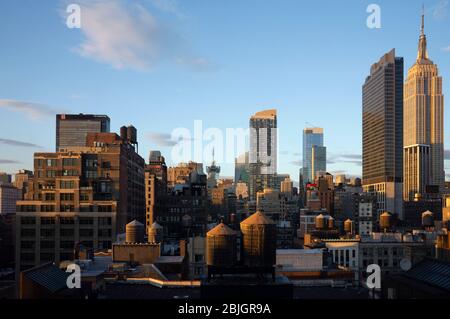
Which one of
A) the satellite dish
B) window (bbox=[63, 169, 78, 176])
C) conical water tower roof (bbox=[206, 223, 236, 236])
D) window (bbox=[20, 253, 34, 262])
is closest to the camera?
conical water tower roof (bbox=[206, 223, 236, 236])

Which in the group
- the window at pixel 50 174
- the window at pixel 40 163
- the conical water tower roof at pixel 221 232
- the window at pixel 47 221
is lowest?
the window at pixel 47 221

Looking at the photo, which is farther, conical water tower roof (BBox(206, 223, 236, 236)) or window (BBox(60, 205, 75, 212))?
window (BBox(60, 205, 75, 212))

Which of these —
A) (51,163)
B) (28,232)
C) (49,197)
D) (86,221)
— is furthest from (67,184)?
(28,232)

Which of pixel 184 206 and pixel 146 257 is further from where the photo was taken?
pixel 184 206

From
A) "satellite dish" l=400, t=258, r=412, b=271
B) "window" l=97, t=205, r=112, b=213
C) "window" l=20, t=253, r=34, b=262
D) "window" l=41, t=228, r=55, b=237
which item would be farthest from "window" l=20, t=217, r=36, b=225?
"satellite dish" l=400, t=258, r=412, b=271

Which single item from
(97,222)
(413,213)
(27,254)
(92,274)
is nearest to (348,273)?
(92,274)

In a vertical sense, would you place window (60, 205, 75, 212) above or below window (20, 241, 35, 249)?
above

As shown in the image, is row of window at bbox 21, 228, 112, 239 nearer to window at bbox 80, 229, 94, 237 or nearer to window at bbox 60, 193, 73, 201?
window at bbox 80, 229, 94, 237

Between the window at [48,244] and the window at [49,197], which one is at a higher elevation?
the window at [49,197]

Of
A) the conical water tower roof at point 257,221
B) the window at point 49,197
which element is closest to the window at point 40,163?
the window at point 49,197

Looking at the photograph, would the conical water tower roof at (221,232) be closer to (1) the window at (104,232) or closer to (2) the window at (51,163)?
(1) the window at (104,232)

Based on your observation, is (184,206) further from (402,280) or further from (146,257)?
(402,280)
